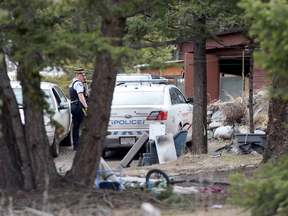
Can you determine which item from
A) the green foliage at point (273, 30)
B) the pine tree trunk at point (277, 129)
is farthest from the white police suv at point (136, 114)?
the green foliage at point (273, 30)

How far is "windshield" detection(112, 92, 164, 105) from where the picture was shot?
900 centimetres

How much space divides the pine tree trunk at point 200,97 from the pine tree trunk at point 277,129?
9.60 ft

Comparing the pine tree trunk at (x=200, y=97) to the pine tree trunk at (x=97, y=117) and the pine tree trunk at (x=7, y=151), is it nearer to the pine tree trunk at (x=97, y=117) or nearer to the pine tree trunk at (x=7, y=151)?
the pine tree trunk at (x=97, y=117)

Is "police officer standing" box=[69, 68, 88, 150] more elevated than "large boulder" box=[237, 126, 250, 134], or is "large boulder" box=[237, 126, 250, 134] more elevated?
"police officer standing" box=[69, 68, 88, 150]

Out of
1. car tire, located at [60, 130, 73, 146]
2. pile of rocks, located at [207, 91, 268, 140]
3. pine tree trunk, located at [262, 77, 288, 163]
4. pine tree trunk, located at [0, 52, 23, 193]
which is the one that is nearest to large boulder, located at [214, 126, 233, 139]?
pile of rocks, located at [207, 91, 268, 140]

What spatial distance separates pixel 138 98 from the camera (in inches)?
360

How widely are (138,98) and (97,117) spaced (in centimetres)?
476

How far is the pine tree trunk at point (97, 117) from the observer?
4363 mm

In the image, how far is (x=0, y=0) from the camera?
4316 millimetres

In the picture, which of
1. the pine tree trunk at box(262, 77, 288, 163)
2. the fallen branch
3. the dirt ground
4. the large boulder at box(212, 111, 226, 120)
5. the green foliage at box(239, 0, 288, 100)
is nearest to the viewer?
the green foliage at box(239, 0, 288, 100)

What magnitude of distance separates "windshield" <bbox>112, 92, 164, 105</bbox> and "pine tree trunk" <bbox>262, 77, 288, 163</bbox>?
10.5 ft

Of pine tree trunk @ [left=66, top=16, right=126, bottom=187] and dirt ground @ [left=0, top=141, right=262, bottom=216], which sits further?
pine tree trunk @ [left=66, top=16, right=126, bottom=187]

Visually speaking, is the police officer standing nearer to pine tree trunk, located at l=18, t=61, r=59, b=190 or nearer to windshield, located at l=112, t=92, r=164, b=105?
windshield, located at l=112, t=92, r=164, b=105

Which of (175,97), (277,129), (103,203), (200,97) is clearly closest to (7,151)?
(103,203)
